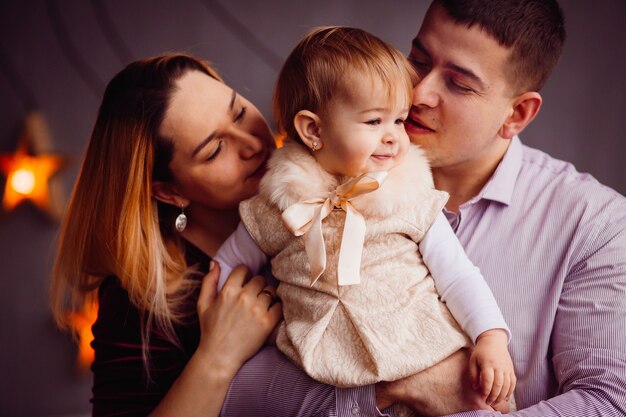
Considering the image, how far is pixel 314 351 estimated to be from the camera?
1477mm

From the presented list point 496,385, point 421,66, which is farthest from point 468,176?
point 496,385

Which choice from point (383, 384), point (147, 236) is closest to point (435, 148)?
point (383, 384)

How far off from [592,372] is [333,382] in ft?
2.07

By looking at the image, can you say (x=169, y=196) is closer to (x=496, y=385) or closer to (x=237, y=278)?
(x=237, y=278)

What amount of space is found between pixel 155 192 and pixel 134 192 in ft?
0.34

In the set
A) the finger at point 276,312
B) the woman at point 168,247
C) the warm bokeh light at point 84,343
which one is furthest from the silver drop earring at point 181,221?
the warm bokeh light at point 84,343

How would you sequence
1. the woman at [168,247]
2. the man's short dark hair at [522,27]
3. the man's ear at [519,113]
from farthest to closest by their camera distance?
the man's ear at [519,113] → the man's short dark hair at [522,27] → the woman at [168,247]

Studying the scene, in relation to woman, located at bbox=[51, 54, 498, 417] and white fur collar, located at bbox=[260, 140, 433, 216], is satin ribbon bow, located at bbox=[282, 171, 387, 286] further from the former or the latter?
woman, located at bbox=[51, 54, 498, 417]

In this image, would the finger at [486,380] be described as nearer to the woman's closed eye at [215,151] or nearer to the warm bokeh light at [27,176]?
the woman's closed eye at [215,151]

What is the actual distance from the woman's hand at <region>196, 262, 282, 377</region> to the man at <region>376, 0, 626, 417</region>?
0.60m

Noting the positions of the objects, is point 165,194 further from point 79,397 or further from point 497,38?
point 79,397

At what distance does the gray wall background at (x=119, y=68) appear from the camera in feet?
9.83

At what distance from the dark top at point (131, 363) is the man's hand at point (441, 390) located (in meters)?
0.68

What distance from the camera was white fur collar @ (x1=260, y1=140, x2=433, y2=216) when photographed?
1458mm
